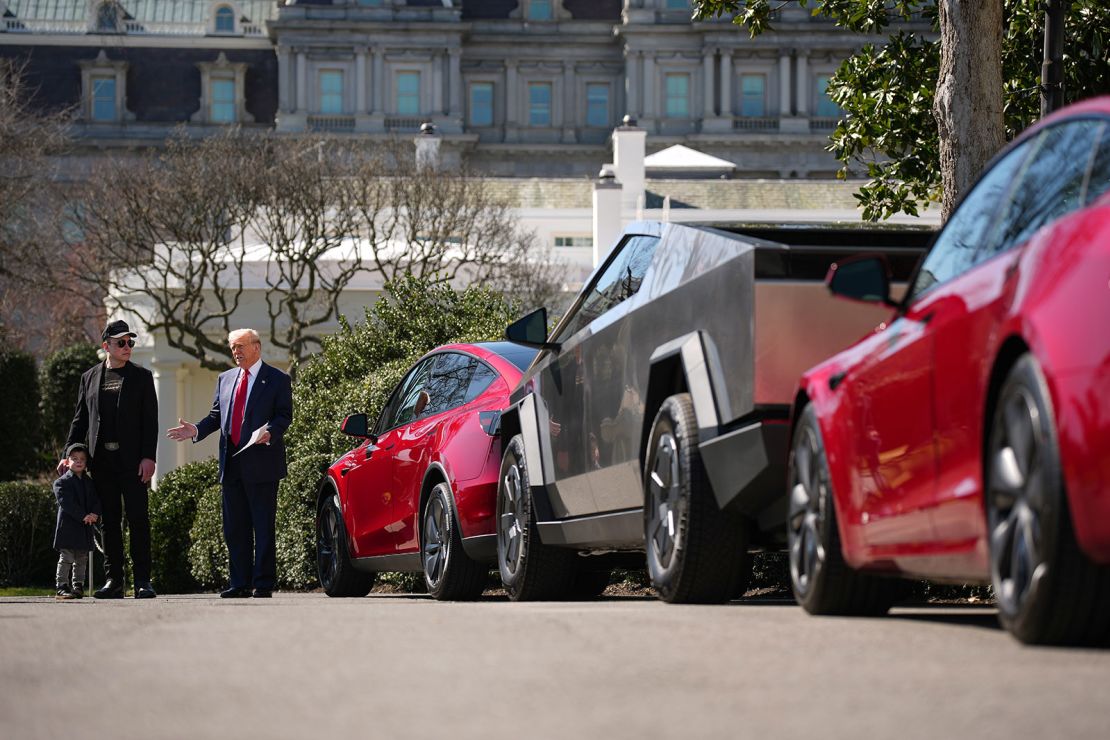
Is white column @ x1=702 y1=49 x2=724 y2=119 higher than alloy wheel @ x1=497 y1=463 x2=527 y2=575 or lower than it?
higher

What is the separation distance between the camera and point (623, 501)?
A: 27.1ft

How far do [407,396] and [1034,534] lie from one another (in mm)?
7806

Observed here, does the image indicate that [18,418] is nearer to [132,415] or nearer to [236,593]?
[132,415]

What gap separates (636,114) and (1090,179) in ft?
289

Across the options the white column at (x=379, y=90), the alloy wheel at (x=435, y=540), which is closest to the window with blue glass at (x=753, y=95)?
the white column at (x=379, y=90)

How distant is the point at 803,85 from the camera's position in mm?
92062

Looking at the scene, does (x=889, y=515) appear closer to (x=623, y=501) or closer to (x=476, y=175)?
(x=623, y=501)

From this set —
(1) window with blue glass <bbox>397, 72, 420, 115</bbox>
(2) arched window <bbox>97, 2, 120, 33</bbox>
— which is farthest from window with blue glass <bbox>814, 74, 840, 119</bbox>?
(2) arched window <bbox>97, 2, 120, 33</bbox>

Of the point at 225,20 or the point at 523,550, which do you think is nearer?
the point at 523,550

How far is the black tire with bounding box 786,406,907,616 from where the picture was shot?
6320mm

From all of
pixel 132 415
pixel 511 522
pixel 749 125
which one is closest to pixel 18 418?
pixel 132 415

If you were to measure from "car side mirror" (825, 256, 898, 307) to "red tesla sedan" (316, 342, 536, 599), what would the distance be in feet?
15.1

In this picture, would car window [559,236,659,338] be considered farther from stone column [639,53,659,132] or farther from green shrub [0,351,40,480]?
stone column [639,53,659,132]

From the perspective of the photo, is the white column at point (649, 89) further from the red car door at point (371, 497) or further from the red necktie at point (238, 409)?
the red necktie at point (238, 409)
